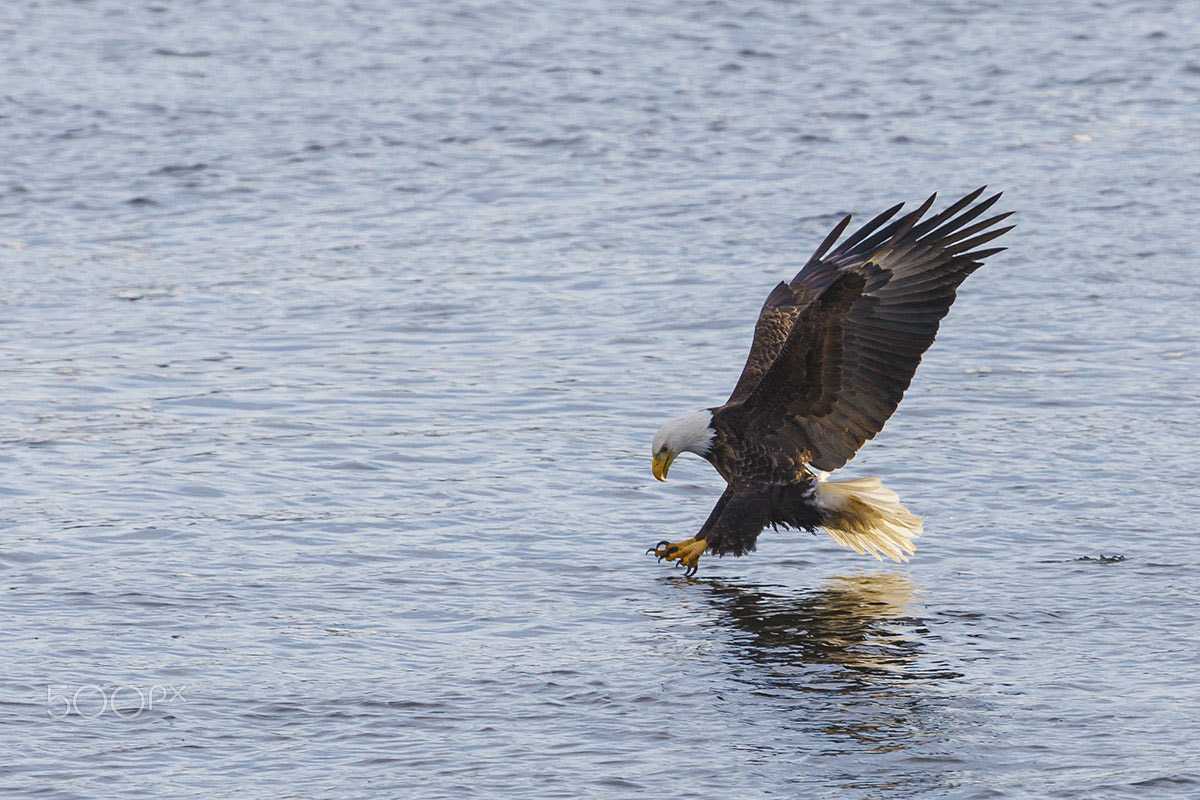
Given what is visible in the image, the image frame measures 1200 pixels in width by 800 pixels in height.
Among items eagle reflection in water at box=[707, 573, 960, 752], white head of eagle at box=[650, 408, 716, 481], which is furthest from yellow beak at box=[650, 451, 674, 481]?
eagle reflection in water at box=[707, 573, 960, 752]

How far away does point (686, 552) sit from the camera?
6.02 m

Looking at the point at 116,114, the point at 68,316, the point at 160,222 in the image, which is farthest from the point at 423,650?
the point at 116,114

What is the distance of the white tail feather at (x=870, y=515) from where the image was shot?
5.99 meters

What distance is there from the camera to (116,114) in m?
13.6

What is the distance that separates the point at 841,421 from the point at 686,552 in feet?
2.16

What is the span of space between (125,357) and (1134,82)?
345 inches

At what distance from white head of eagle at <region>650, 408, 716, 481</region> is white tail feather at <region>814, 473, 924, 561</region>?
0.41 metres

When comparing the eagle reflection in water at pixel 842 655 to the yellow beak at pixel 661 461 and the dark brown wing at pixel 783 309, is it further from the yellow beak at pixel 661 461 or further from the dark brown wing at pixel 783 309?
the dark brown wing at pixel 783 309

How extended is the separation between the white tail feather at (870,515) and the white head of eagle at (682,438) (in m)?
0.41

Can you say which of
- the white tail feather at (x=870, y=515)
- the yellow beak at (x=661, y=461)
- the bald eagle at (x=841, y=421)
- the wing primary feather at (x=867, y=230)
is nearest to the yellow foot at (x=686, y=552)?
the bald eagle at (x=841, y=421)

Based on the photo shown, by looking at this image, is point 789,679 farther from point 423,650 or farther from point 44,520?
point 44,520

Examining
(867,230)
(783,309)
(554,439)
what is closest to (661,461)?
(783,309)

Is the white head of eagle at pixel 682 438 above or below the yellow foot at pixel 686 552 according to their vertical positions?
above

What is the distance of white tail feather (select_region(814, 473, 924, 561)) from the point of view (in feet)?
19.7
